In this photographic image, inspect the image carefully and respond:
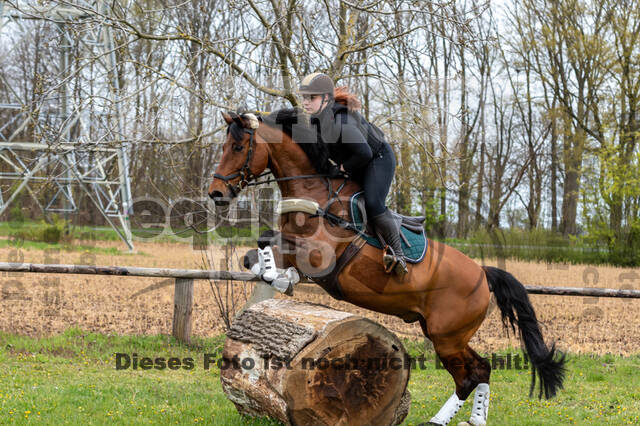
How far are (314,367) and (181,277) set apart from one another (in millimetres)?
3641

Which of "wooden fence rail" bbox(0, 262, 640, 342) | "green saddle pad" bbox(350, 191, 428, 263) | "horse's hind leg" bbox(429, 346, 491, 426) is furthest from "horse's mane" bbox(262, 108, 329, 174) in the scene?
"wooden fence rail" bbox(0, 262, 640, 342)

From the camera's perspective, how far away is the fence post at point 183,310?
7375mm

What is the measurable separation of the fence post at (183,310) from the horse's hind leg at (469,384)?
3712 millimetres

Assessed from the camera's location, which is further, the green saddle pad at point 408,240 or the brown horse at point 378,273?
the green saddle pad at point 408,240

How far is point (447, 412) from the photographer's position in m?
4.85

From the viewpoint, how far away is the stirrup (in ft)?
14.0

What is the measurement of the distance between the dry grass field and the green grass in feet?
1.87

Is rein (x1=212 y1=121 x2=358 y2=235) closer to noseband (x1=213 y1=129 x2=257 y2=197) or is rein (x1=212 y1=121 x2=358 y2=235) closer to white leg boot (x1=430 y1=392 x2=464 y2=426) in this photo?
noseband (x1=213 y1=129 x2=257 y2=197)

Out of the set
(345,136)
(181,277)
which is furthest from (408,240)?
(181,277)

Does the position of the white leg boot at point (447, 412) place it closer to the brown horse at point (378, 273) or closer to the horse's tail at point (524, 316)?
the brown horse at point (378, 273)

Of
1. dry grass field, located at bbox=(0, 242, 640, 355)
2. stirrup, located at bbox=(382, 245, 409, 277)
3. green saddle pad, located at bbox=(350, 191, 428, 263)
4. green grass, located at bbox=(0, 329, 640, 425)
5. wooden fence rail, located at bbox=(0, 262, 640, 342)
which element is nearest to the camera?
stirrup, located at bbox=(382, 245, 409, 277)

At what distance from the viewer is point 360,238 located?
4.38 meters

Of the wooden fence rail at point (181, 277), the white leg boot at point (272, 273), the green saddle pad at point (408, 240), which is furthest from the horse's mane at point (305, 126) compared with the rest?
the wooden fence rail at point (181, 277)

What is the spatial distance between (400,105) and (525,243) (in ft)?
39.4
